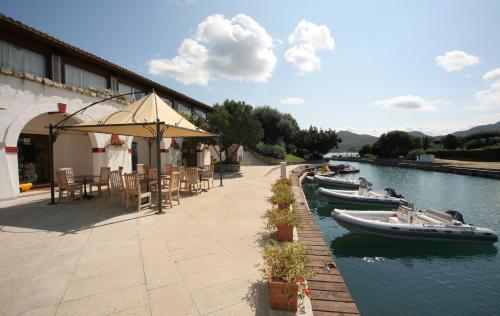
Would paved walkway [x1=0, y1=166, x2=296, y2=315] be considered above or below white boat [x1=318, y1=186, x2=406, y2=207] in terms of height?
above

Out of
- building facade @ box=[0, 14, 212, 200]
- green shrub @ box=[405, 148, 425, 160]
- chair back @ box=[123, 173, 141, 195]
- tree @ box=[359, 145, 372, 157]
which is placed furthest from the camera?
tree @ box=[359, 145, 372, 157]

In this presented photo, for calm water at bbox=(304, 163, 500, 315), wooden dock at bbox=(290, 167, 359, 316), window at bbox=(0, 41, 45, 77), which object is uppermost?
window at bbox=(0, 41, 45, 77)

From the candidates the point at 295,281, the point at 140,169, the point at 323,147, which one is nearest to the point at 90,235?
the point at 295,281

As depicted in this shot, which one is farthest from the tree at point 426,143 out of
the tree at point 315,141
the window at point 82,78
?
the window at point 82,78

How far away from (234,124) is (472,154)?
4371 cm

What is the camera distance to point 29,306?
317cm

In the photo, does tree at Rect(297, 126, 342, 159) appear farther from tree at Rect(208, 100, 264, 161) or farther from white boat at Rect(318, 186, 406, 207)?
white boat at Rect(318, 186, 406, 207)

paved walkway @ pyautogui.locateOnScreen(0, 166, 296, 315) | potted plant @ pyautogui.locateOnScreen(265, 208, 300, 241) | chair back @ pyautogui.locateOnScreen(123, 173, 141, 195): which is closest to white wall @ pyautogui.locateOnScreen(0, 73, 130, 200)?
paved walkway @ pyautogui.locateOnScreen(0, 166, 296, 315)

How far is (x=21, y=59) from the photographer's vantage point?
1021 centimetres

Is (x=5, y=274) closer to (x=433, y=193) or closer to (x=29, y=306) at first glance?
(x=29, y=306)

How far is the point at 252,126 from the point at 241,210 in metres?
13.4

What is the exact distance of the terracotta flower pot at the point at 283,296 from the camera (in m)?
3.03

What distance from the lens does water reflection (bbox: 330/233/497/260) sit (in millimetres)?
8375

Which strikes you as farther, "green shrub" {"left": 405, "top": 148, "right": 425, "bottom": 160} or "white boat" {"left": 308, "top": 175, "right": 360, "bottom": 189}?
"green shrub" {"left": 405, "top": 148, "right": 425, "bottom": 160}
